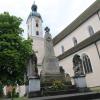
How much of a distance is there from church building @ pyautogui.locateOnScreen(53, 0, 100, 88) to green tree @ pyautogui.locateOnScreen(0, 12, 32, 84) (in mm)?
6132

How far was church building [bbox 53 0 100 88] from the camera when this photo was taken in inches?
719

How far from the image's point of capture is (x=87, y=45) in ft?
64.3

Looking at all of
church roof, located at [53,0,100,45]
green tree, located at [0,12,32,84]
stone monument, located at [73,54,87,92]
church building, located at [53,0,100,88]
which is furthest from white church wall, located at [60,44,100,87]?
green tree, located at [0,12,32,84]

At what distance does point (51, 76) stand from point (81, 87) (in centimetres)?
236

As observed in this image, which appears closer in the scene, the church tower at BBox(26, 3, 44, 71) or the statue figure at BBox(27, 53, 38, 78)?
the statue figure at BBox(27, 53, 38, 78)

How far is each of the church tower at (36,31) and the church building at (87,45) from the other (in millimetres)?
5596

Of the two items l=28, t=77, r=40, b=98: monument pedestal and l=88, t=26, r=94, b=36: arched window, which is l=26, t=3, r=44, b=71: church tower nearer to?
l=88, t=26, r=94, b=36: arched window

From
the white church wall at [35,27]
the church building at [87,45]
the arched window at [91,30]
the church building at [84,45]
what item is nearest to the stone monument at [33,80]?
the church building at [84,45]

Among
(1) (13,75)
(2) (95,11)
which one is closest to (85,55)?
(2) (95,11)

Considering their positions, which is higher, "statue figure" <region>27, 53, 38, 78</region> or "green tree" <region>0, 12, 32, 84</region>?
"green tree" <region>0, 12, 32, 84</region>

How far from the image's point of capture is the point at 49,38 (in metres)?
13.9

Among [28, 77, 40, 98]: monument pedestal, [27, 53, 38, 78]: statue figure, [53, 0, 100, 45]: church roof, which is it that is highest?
[53, 0, 100, 45]: church roof

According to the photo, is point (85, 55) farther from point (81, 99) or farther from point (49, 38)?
point (81, 99)

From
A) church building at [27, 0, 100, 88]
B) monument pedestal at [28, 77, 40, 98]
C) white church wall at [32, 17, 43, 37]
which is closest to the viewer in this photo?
monument pedestal at [28, 77, 40, 98]
